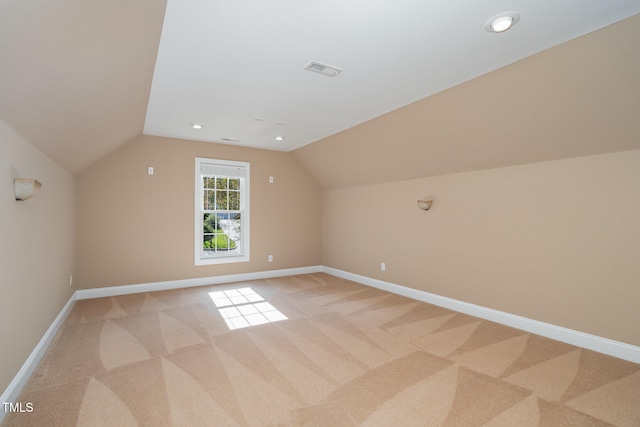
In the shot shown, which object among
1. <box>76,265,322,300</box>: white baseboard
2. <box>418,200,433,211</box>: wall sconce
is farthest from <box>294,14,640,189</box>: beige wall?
<box>76,265,322,300</box>: white baseboard

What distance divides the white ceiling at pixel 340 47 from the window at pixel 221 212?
72.0 inches

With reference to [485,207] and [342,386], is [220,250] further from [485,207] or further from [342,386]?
[485,207]

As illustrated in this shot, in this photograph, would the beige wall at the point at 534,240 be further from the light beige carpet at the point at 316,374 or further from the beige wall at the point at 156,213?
the beige wall at the point at 156,213

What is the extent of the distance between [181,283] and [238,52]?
4.05 meters

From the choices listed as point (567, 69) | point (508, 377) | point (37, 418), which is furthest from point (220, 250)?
point (567, 69)

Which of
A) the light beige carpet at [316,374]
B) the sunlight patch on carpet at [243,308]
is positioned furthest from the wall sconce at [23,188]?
the sunlight patch on carpet at [243,308]

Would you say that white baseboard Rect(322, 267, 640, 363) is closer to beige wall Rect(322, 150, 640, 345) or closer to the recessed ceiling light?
beige wall Rect(322, 150, 640, 345)

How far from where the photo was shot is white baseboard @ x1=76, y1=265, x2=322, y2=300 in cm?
451

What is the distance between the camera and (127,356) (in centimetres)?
272

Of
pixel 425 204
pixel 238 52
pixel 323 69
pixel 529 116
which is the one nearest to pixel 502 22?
pixel 529 116

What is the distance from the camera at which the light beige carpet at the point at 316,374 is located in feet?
6.34

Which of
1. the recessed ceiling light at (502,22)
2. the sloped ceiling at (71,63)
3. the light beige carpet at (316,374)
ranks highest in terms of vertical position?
the recessed ceiling light at (502,22)

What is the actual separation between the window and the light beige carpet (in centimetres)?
173

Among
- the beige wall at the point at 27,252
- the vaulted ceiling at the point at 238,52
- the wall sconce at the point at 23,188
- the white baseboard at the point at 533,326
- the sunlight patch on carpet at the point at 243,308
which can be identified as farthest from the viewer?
the sunlight patch on carpet at the point at 243,308
